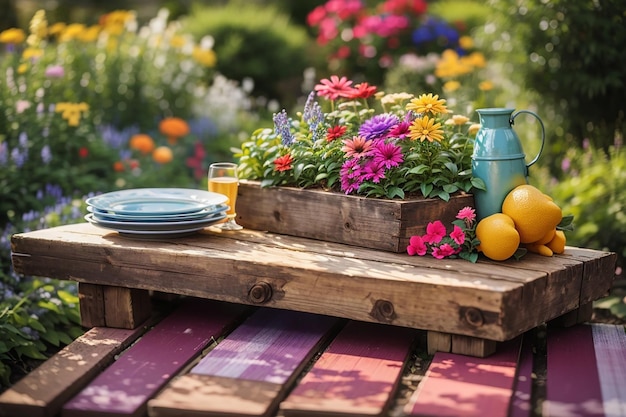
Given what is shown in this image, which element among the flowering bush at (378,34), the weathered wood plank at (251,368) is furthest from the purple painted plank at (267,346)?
the flowering bush at (378,34)

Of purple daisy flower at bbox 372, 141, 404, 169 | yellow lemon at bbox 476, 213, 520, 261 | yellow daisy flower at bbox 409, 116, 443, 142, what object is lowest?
yellow lemon at bbox 476, 213, 520, 261

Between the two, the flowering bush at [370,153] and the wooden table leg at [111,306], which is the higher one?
the flowering bush at [370,153]

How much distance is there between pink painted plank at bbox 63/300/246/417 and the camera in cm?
245

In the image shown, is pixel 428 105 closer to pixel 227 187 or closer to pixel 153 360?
pixel 227 187

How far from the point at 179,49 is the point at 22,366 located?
12.0 feet

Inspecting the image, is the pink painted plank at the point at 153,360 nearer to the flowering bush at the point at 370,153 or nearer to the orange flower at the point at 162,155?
the flowering bush at the point at 370,153

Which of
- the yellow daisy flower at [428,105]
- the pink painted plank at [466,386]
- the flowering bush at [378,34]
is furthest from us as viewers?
the flowering bush at [378,34]

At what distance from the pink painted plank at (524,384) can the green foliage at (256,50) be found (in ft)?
17.4

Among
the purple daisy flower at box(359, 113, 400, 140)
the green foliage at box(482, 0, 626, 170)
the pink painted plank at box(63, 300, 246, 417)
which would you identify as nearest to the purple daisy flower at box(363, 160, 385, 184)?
the purple daisy flower at box(359, 113, 400, 140)

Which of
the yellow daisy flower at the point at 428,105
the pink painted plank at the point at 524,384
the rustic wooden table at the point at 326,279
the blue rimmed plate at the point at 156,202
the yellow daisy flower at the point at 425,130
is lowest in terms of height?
the pink painted plank at the point at 524,384

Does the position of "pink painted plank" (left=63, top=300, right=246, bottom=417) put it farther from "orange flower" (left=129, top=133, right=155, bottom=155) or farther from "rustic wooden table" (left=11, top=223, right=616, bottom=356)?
"orange flower" (left=129, top=133, right=155, bottom=155)

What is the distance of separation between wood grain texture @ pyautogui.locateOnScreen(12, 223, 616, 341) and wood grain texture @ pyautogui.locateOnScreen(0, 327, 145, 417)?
0.20 m

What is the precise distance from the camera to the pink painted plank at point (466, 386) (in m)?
2.34

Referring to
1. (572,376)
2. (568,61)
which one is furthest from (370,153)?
(568,61)
